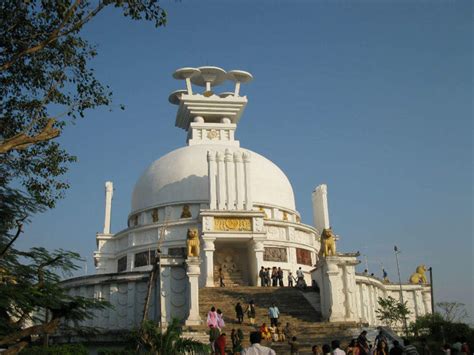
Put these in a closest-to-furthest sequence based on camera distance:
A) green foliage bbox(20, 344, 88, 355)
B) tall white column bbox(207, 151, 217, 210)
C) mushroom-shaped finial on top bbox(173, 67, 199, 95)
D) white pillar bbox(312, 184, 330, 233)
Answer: green foliage bbox(20, 344, 88, 355) → tall white column bbox(207, 151, 217, 210) → white pillar bbox(312, 184, 330, 233) → mushroom-shaped finial on top bbox(173, 67, 199, 95)

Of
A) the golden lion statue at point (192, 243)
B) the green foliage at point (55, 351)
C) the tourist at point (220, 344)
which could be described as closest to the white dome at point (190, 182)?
the golden lion statue at point (192, 243)

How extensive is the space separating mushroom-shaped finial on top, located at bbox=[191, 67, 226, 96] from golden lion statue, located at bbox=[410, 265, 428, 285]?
73.6ft

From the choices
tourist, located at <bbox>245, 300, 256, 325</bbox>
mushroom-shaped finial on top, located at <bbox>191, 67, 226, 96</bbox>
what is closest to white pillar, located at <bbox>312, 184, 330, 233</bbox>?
mushroom-shaped finial on top, located at <bbox>191, 67, 226, 96</bbox>

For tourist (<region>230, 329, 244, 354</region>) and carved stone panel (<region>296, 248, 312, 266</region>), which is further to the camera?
carved stone panel (<region>296, 248, 312, 266</region>)

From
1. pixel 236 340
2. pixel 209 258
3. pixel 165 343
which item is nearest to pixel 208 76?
pixel 209 258

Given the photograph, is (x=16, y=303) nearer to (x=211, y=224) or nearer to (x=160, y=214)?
(x=211, y=224)

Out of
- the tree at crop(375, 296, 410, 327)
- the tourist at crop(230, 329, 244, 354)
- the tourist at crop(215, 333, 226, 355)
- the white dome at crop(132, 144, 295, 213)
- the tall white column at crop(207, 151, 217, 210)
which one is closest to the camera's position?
the tourist at crop(215, 333, 226, 355)

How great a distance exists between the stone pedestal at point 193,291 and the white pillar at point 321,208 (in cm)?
1857

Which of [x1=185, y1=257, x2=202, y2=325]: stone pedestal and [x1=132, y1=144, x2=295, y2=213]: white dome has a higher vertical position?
[x1=132, y1=144, x2=295, y2=213]: white dome

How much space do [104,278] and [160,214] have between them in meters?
9.46

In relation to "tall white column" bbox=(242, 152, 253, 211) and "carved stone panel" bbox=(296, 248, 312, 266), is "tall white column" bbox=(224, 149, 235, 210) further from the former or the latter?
"carved stone panel" bbox=(296, 248, 312, 266)

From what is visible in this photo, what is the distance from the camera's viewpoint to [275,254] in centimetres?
3719

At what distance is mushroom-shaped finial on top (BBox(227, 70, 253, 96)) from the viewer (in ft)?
165

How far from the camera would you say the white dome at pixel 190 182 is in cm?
3991
